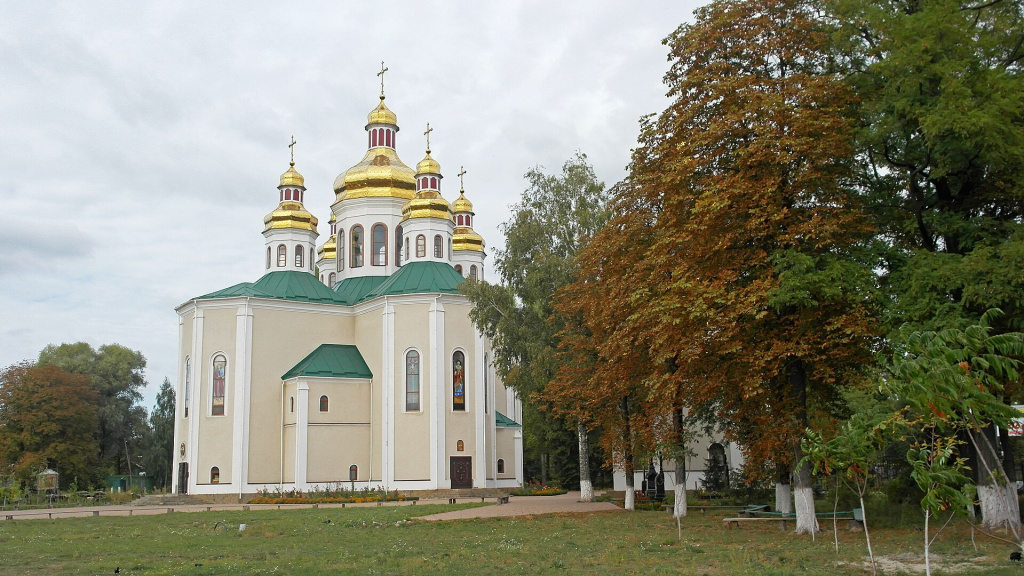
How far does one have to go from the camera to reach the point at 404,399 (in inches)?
1478

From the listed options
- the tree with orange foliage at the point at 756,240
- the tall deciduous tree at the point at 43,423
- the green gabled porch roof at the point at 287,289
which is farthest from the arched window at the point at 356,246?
the tree with orange foliage at the point at 756,240

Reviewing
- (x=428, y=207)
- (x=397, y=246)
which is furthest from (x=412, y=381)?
(x=397, y=246)

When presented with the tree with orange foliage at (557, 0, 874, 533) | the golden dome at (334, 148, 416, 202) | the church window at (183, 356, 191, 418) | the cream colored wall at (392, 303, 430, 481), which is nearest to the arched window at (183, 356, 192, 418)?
the church window at (183, 356, 191, 418)

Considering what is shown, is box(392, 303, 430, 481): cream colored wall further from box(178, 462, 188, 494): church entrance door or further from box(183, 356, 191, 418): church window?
box(183, 356, 191, 418): church window

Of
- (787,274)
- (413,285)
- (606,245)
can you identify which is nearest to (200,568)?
(787,274)

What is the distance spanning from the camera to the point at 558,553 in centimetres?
1454

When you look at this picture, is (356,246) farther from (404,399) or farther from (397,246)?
(404,399)

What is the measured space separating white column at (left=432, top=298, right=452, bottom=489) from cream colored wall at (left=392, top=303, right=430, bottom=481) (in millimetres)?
178

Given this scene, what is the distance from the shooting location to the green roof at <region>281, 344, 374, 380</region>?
38.2 metres

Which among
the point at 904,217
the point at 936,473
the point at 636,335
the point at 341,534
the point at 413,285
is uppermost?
the point at 413,285

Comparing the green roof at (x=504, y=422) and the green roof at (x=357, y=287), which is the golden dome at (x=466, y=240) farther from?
the green roof at (x=504, y=422)

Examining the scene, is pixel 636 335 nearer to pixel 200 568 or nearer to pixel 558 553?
pixel 558 553

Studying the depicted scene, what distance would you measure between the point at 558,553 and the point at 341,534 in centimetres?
652

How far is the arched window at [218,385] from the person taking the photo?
1485 inches
